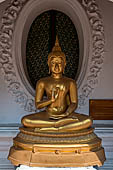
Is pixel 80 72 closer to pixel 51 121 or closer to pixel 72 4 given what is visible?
pixel 72 4

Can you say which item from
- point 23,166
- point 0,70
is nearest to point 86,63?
point 0,70

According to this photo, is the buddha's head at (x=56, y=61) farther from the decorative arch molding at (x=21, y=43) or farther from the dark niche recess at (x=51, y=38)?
the dark niche recess at (x=51, y=38)

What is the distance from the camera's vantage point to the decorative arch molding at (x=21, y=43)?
5008 millimetres

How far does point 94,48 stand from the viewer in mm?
5047

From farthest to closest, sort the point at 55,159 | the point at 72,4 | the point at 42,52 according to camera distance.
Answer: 1. the point at 42,52
2. the point at 72,4
3. the point at 55,159

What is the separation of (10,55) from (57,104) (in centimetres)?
143

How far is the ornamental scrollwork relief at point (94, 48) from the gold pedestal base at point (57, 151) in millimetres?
1535

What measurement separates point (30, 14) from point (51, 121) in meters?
1.97

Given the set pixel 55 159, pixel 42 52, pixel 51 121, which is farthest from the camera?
pixel 42 52

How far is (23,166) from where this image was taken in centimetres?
367

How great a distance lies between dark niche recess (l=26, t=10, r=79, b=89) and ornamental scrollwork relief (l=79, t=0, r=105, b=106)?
33 centimetres

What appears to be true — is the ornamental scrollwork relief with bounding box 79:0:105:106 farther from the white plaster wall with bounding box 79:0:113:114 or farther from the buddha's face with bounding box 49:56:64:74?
the buddha's face with bounding box 49:56:64:74

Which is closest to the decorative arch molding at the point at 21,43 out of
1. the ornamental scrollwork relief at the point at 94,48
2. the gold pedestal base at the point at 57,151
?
the ornamental scrollwork relief at the point at 94,48

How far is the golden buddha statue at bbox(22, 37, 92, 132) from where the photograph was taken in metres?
3.67
